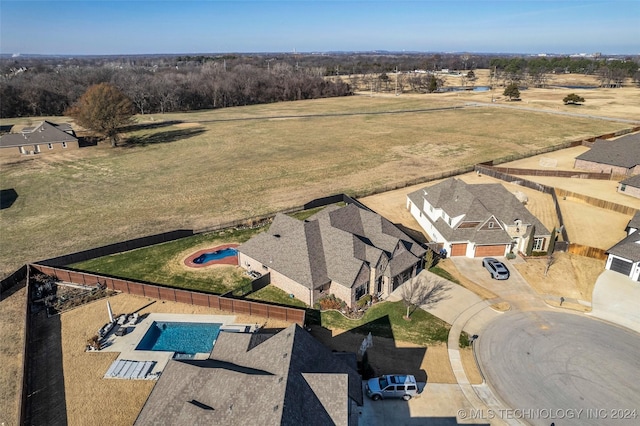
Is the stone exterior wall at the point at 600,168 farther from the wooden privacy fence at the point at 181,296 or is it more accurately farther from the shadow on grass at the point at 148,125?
the shadow on grass at the point at 148,125

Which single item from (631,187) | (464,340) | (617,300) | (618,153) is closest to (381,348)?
(464,340)

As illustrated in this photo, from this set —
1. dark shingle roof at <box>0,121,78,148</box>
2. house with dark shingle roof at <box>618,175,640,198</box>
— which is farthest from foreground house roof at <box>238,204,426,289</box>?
dark shingle roof at <box>0,121,78,148</box>

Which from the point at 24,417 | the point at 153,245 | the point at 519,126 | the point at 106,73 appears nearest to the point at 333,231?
the point at 153,245

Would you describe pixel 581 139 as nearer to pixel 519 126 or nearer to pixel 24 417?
pixel 519 126

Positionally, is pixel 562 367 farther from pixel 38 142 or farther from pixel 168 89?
pixel 168 89

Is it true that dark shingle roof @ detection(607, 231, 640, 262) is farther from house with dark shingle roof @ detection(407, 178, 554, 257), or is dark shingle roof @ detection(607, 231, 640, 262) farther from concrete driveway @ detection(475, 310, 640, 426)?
concrete driveway @ detection(475, 310, 640, 426)

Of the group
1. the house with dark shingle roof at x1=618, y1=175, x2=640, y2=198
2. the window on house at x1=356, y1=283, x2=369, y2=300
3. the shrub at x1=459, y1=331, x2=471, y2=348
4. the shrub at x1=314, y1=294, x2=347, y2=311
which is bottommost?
the shrub at x1=459, y1=331, x2=471, y2=348
